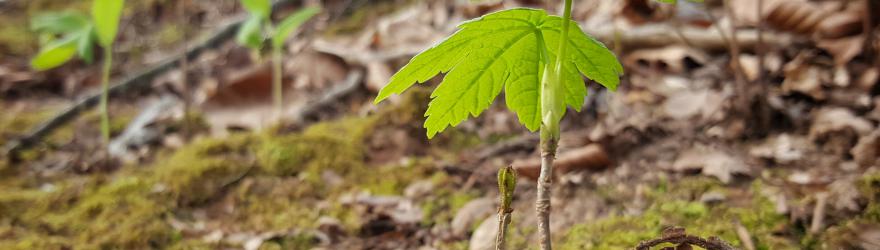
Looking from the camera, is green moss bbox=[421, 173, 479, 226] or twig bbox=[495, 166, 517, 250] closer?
twig bbox=[495, 166, 517, 250]

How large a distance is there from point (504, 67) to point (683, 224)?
0.74 metres

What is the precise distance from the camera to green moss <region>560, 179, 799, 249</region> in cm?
137

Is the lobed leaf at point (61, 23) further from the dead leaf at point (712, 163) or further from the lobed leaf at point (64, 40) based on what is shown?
the dead leaf at point (712, 163)

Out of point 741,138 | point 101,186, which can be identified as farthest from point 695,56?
point 101,186

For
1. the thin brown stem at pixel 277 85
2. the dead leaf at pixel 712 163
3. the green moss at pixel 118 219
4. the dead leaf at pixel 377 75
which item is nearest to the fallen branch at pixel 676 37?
the dead leaf at pixel 712 163

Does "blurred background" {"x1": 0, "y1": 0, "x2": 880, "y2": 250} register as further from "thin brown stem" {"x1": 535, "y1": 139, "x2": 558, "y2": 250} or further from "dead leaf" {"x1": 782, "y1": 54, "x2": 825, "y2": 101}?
"thin brown stem" {"x1": 535, "y1": 139, "x2": 558, "y2": 250}

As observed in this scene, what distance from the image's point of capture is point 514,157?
2131 mm

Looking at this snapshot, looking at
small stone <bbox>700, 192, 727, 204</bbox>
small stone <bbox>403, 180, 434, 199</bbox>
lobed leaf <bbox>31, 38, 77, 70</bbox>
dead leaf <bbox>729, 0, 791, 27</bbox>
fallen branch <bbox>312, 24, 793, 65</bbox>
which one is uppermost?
dead leaf <bbox>729, 0, 791, 27</bbox>

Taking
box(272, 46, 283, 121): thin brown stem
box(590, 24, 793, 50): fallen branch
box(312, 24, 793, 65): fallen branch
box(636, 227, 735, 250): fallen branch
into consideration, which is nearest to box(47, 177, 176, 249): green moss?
box(272, 46, 283, 121): thin brown stem

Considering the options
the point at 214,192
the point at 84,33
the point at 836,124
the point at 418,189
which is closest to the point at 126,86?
the point at 84,33

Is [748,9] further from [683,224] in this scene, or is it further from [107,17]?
[107,17]

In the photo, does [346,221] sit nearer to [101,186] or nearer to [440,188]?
[440,188]

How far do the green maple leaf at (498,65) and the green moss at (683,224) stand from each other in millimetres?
529

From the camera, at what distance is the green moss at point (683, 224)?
1.37 m
